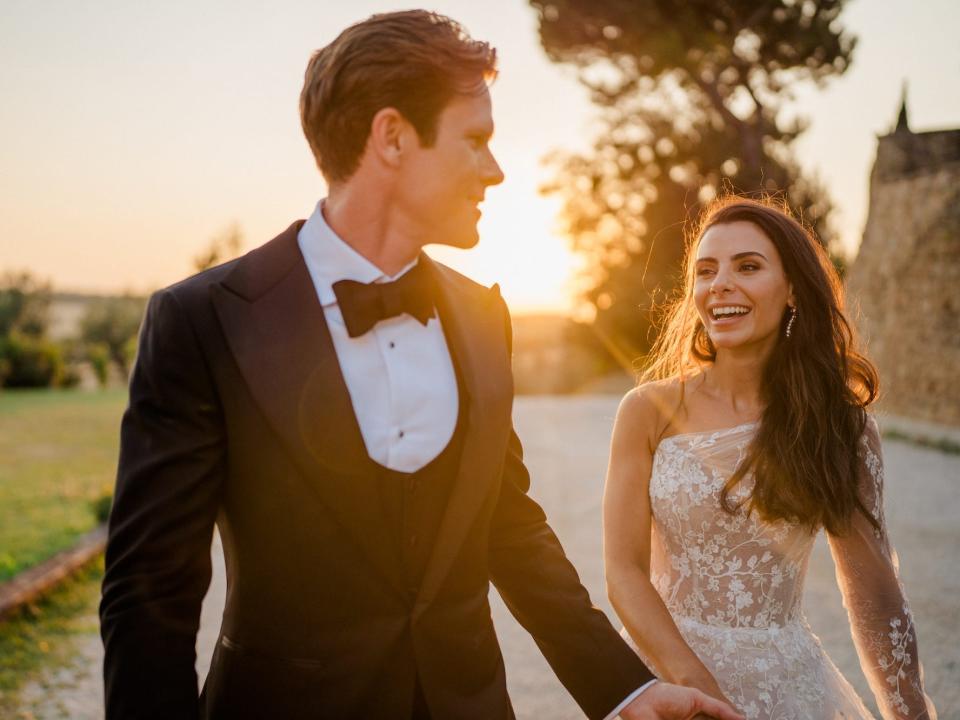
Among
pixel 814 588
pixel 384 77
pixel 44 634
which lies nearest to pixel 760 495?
pixel 384 77

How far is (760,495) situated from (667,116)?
23.2 metres

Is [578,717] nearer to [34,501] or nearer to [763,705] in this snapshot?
[763,705]

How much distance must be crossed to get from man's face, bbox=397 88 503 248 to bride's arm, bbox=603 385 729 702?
1187mm

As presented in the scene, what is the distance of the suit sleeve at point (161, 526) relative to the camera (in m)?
1.47

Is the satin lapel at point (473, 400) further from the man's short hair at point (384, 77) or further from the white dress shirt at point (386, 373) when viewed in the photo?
the man's short hair at point (384, 77)

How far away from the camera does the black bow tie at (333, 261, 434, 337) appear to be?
5.65ft

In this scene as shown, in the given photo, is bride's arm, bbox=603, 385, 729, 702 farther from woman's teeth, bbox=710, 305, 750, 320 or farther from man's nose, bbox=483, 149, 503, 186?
man's nose, bbox=483, 149, 503, 186

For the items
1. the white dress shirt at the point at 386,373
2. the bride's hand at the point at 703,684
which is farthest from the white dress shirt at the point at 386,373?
the bride's hand at the point at 703,684

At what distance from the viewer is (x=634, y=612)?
246cm

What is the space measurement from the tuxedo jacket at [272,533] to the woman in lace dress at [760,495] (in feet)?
3.13

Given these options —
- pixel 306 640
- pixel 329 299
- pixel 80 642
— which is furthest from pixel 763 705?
pixel 80 642

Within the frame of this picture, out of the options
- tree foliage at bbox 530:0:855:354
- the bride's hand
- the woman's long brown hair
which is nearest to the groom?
the bride's hand

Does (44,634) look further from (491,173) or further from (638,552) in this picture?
(491,173)

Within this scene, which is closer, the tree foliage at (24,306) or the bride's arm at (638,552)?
the bride's arm at (638,552)
